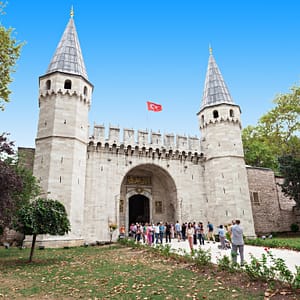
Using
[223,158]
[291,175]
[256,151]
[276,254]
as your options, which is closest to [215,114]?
[223,158]

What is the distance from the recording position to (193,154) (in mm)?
21797

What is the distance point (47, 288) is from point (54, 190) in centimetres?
1058

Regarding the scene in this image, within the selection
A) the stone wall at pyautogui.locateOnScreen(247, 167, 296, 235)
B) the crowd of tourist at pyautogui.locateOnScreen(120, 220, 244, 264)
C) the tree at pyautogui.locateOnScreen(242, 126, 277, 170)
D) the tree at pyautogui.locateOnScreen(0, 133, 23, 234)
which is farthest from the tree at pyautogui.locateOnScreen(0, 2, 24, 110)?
the tree at pyautogui.locateOnScreen(242, 126, 277, 170)

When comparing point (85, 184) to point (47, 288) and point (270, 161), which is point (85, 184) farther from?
point (270, 161)

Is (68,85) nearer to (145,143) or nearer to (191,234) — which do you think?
(145,143)

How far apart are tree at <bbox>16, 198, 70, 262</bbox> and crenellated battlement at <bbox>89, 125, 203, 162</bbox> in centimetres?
928

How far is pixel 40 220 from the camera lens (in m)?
10.1

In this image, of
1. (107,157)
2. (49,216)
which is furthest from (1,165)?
(107,157)

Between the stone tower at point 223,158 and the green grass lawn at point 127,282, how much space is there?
11.5m

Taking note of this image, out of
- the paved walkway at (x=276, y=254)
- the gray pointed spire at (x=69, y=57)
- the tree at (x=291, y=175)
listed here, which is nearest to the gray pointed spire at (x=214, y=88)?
the tree at (x=291, y=175)

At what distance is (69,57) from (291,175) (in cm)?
2013

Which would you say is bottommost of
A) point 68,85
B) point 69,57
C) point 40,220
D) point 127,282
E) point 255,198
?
point 127,282

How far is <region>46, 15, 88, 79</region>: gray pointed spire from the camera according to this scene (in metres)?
19.7

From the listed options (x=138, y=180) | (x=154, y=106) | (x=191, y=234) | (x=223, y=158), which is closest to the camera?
(x=191, y=234)
